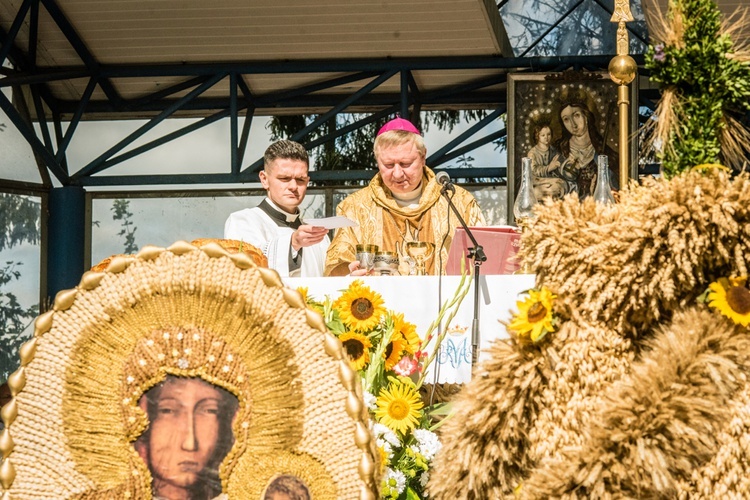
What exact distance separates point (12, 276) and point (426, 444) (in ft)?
22.7

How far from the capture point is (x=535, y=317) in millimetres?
1835

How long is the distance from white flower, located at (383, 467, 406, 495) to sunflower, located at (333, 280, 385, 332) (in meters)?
0.44

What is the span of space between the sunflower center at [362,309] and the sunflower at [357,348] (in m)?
0.08

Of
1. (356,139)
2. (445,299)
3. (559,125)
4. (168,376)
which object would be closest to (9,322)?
(356,139)

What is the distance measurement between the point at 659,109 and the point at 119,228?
8.03 meters

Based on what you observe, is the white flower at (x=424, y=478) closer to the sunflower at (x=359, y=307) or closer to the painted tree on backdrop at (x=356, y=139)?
the sunflower at (x=359, y=307)

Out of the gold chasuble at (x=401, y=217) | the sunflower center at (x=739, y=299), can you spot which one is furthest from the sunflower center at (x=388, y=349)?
the gold chasuble at (x=401, y=217)

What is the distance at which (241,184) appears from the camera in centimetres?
945

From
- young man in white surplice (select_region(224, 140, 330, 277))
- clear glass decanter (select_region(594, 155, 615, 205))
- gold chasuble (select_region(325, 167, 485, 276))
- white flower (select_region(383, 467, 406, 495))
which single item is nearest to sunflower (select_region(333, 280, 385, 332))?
white flower (select_region(383, 467, 406, 495))

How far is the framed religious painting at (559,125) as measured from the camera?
27.4 ft

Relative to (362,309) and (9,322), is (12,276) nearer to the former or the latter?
(9,322)

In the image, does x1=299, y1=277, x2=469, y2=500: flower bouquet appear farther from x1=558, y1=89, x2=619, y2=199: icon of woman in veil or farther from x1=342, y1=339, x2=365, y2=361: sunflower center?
x1=558, y1=89, x2=619, y2=199: icon of woman in veil

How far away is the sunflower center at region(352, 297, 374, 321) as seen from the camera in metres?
2.95

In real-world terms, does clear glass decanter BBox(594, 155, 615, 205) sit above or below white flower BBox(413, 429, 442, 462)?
above
